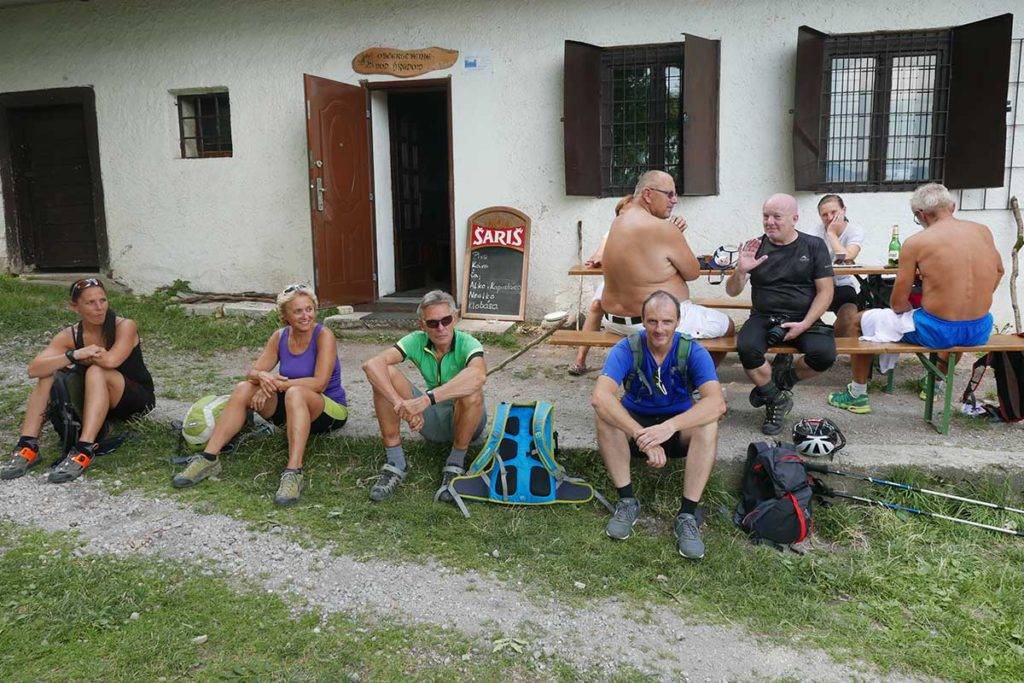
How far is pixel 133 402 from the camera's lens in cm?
479

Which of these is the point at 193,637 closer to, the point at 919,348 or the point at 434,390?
the point at 434,390

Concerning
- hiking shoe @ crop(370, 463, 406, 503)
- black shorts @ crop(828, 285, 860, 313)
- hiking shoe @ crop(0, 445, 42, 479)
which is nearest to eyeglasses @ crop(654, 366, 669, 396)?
hiking shoe @ crop(370, 463, 406, 503)

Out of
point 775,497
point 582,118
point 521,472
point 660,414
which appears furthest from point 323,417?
point 582,118

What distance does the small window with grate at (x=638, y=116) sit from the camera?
7.18m

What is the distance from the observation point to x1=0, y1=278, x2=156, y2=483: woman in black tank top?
14.4 ft

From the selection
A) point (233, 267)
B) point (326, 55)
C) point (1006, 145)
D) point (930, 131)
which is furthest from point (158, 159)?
point (1006, 145)

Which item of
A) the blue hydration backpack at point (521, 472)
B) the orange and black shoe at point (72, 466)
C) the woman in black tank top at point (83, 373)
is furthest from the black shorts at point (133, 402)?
the blue hydration backpack at point (521, 472)

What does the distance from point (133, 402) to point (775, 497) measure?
3.60m

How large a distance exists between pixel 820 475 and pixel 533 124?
470 centimetres

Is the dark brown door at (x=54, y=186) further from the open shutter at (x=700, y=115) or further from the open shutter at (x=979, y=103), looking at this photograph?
the open shutter at (x=979, y=103)

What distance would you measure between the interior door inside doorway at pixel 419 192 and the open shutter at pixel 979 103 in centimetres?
459

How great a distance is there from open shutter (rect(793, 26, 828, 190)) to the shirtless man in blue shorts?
Answer: 7.76 feet

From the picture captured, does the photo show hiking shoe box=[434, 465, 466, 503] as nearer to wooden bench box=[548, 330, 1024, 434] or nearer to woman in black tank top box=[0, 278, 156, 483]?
wooden bench box=[548, 330, 1024, 434]

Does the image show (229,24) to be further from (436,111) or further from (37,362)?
(37,362)
